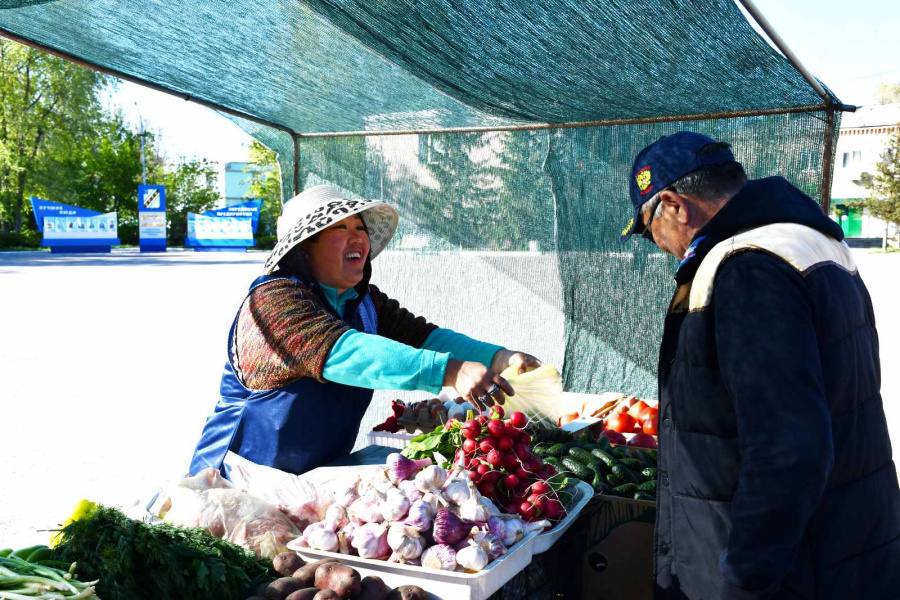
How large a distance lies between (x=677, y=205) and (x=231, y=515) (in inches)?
67.9

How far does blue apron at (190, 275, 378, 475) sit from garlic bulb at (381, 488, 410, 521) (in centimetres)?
65

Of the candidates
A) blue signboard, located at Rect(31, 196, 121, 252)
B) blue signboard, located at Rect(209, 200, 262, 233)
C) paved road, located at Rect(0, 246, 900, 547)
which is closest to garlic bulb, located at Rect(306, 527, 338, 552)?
paved road, located at Rect(0, 246, 900, 547)

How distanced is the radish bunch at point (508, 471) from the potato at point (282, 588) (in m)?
0.67

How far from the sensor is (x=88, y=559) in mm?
2100

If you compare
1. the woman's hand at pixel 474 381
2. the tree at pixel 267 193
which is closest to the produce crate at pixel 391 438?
the woman's hand at pixel 474 381

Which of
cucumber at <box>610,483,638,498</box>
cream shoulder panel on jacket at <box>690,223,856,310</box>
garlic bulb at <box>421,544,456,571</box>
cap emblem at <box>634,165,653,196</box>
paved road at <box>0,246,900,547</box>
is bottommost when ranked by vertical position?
paved road at <box>0,246,900,547</box>

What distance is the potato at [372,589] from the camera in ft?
7.14

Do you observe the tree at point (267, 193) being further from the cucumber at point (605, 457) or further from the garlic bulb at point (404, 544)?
the garlic bulb at point (404, 544)

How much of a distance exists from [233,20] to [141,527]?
9.10 feet

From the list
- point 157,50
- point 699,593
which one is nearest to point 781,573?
point 699,593

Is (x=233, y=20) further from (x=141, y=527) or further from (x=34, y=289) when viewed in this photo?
(x=34, y=289)

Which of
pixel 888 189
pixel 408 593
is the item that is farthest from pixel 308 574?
pixel 888 189

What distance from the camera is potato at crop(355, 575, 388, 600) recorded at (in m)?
2.18

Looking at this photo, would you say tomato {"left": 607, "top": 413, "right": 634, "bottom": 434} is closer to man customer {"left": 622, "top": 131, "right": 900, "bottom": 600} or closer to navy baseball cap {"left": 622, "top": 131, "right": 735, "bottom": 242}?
man customer {"left": 622, "top": 131, "right": 900, "bottom": 600}
